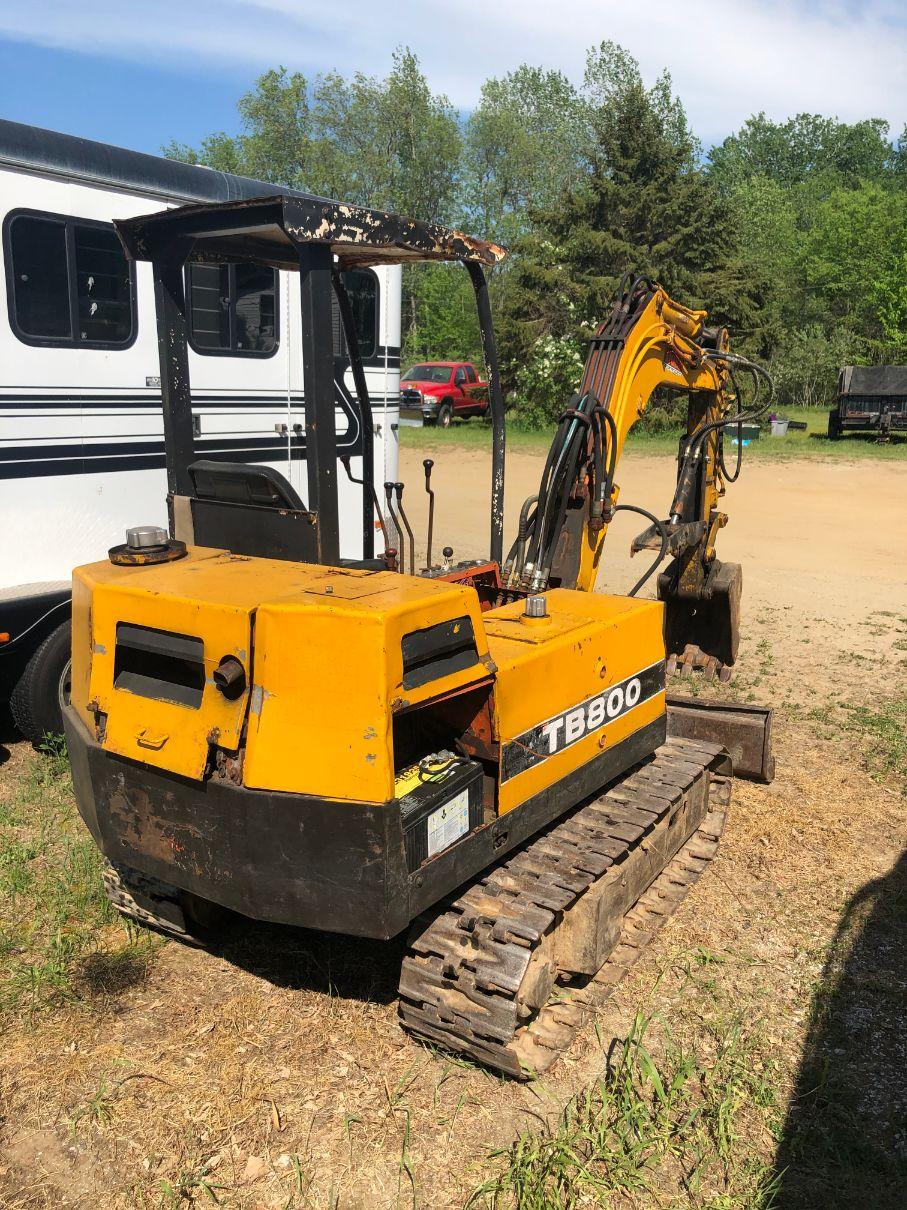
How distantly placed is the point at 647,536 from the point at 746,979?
3.44 metres

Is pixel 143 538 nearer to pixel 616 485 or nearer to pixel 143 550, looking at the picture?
pixel 143 550

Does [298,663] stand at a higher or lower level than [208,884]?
higher

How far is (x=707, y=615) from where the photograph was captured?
7.80 meters

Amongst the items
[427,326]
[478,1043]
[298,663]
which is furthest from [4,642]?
[427,326]

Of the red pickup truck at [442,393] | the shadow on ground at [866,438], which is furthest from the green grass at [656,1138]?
the shadow on ground at [866,438]

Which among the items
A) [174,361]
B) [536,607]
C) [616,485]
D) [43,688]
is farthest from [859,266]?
[174,361]

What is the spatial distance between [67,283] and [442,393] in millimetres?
21625

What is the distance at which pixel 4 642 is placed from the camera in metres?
5.77

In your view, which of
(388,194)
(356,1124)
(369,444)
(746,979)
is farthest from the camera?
(388,194)

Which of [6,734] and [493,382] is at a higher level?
[493,382]

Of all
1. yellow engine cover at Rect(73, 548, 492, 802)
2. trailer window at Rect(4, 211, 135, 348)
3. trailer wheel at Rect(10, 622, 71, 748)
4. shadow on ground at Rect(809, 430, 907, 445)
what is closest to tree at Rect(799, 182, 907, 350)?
shadow on ground at Rect(809, 430, 907, 445)

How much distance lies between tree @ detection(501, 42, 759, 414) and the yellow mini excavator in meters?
22.9

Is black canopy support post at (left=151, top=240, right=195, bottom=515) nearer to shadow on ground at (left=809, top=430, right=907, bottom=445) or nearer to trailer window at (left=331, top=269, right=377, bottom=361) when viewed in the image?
trailer window at (left=331, top=269, right=377, bottom=361)

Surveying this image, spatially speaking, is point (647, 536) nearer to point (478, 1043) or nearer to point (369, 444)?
point (369, 444)
